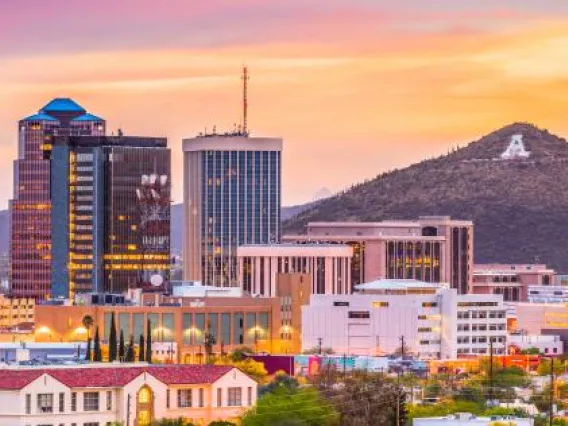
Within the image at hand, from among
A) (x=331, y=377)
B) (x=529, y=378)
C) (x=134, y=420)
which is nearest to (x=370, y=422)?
(x=134, y=420)

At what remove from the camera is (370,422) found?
405 feet

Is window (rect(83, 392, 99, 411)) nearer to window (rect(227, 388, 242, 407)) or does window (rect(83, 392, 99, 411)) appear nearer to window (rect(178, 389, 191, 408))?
window (rect(178, 389, 191, 408))

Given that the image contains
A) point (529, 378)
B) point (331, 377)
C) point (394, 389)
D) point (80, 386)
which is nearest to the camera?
point (80, 386)

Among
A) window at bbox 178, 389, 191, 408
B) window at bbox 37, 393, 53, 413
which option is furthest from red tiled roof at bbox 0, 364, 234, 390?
window at bbox 37, 393, 53, 413

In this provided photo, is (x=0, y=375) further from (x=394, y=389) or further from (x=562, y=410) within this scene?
(x=562, y=410)

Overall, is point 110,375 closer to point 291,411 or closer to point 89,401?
point 89,401

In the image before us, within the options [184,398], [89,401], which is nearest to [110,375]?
[89,401]

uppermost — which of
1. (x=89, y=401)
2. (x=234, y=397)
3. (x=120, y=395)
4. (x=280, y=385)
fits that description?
(x=120, y=395)

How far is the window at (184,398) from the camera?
120 meters

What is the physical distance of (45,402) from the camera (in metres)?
116

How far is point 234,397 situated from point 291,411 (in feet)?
9.32

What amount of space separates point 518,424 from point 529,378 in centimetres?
6275

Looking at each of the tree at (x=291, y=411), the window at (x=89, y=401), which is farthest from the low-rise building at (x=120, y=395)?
the tree at (x=291, y=411)

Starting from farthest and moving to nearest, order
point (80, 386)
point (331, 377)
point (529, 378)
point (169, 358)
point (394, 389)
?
point (169, 358) < point (529, 378) < point (331, 377) < point (394, 389) < point (80, 386)
